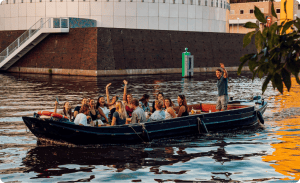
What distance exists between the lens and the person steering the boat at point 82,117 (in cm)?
1377

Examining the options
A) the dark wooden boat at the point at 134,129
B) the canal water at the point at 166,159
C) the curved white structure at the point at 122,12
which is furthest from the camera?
→ the curved white structure at the point at 122,12

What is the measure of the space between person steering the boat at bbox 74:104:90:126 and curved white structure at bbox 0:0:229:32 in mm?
38900

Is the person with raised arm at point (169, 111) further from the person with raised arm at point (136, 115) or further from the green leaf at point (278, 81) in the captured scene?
the green leaf at point (278, 81)

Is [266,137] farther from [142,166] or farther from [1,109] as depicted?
[1,109]

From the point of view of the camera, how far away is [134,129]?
14.0 meters

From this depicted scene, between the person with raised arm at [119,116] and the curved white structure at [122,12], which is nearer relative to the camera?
the person with raised arm at [119,116]

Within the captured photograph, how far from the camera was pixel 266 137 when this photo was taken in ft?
49.5

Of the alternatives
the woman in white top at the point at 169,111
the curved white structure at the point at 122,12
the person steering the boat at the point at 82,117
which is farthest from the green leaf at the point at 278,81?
the curved white structure at the point at 122,12

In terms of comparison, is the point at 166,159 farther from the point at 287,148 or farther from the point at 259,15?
the point at 259,15

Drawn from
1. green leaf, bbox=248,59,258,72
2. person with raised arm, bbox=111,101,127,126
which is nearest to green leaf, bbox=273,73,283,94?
green leaf, bbox=248,59,258,72

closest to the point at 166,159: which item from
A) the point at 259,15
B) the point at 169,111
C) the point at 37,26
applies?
the point at 169,111

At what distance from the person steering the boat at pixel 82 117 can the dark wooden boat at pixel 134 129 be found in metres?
0.46

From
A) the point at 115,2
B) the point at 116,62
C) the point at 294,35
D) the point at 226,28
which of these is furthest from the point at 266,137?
the point at 226,28

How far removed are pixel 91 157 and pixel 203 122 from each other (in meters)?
5.20
